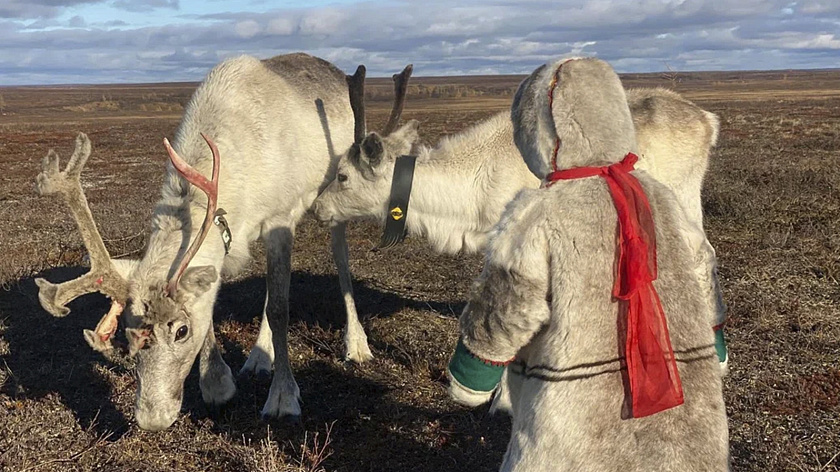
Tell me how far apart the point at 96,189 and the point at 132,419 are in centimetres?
1125

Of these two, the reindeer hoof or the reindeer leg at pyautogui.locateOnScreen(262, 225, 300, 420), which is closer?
the reindeer hoof

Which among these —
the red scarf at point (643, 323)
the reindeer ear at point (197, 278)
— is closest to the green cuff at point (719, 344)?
the red scarf at point (643, 323)

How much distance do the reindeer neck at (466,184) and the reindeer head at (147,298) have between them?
63.8 inches

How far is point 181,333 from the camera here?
3619mm

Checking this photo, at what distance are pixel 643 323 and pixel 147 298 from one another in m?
2.69

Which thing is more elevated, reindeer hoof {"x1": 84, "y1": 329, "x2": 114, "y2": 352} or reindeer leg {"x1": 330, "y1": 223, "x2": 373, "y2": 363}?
reindeer hoof {"x1": 84, "y1": 329, "x2": 114, "y2": 352}

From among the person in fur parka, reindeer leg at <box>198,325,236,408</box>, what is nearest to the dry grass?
reindeer leg at <box>198,325,236,408</box>

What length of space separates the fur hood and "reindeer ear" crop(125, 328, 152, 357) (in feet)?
7.87

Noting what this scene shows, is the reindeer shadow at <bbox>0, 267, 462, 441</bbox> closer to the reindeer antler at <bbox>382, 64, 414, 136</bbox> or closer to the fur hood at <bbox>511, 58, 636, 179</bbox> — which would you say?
the reindeer antler at <bbox>382, 64, 414, 136</bbox>

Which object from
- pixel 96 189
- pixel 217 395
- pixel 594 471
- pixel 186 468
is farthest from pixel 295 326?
pixel 96 189

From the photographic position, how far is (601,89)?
1.86m

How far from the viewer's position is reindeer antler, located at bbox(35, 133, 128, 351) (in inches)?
129

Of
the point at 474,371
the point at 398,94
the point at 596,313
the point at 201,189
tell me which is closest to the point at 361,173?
the point at 398,94

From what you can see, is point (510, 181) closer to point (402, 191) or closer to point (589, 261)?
point (402, 191)
